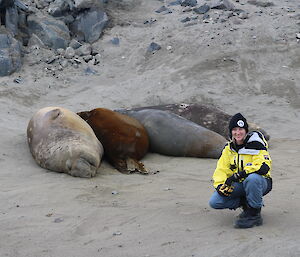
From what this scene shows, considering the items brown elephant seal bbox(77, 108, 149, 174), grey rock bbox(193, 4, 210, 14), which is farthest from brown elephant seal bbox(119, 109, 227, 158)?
grey rock bbox(193, 4, 210, 14)

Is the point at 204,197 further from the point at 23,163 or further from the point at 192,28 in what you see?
the point at 192,28

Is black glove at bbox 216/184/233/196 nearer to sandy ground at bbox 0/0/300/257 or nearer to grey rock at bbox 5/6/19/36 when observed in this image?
sandy ground at bbox 0/0/300/257

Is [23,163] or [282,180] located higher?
[282,180]

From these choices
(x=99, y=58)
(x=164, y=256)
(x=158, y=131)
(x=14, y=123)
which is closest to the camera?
(x=164, y=256)

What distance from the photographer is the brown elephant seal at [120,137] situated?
697 cm

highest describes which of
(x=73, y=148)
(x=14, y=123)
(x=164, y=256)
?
(x=164, y=256)

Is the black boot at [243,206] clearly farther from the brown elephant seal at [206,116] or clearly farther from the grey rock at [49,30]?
the grey rock at [49,30]

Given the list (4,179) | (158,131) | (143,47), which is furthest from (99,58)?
(4,179)

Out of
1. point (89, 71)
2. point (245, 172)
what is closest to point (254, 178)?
point (245, 172)

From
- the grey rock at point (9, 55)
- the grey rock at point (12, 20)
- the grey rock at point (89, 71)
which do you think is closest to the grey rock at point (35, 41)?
the grey rock at point (12, 20)

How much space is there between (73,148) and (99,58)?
5456 mm

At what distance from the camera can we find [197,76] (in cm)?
1061

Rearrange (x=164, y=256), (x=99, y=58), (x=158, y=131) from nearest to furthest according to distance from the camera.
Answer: (x=164, y=256)
(x=158, y=131)
(x=99, y=58)

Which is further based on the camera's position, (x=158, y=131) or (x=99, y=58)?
(x=99, y=58)
